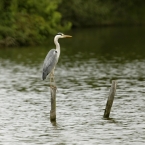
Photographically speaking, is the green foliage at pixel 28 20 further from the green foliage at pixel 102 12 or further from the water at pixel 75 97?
the green foliage at pixel 102 12

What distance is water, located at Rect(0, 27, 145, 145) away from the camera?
55.4 ft

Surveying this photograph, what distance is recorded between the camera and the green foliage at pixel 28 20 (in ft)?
152

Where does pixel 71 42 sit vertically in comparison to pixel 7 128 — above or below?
above

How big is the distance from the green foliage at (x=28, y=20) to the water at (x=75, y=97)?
1816 millimetres

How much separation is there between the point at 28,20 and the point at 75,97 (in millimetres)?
25415

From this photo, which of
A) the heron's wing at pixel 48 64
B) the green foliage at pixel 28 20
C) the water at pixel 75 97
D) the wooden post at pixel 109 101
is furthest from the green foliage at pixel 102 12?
the wooden post at pixel 109 101

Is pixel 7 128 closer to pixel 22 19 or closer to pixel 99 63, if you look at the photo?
pixel 99 63

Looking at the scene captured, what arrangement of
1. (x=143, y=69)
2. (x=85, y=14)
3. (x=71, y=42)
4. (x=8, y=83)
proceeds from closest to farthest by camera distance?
(x=8, y=83)
(x=143, y=69)
(x=71, y=42)
(x=85, y=14)

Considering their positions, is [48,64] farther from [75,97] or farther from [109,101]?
[75,97]

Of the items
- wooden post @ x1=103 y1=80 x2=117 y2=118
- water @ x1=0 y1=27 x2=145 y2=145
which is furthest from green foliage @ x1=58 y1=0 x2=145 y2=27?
wooden post @ x1=103 y1=80 x2=117 y2=118

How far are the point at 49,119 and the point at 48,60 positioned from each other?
1906mm

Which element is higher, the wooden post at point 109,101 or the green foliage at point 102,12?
the green foliage at point 102,12

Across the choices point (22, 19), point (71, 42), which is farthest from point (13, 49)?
point (71, 42)

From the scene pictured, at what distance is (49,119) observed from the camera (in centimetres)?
1920
